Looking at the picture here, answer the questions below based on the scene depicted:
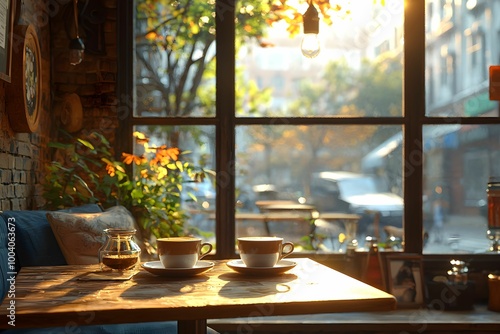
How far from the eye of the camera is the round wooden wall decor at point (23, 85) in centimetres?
334

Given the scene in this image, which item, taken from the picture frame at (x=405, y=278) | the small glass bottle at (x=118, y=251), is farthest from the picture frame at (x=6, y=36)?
the picture frame at (x=405, y=278)

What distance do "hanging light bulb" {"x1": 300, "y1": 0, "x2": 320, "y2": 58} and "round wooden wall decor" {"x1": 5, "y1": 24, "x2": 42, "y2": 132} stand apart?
4.35 feet

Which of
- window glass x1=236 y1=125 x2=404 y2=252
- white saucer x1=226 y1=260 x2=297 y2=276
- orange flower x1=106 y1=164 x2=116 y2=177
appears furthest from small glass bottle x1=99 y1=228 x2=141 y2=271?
window glass x1=236 y1=125 x2=404 y2=252

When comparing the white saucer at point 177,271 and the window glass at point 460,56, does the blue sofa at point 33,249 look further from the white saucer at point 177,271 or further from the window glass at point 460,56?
the window glass at point 460,56

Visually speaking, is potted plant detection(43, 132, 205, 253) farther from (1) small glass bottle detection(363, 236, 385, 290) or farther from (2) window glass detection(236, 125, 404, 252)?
(1) small glass bottle detection(363, 236, 385, 290)

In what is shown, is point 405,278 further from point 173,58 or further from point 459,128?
point 173,58

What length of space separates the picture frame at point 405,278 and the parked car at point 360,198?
1.03 ft

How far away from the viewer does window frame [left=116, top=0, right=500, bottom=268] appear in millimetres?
4297

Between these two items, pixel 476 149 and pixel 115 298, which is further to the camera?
pixel 476 149

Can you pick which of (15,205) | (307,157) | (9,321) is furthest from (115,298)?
(307,157)

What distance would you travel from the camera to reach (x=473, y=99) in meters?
4.52

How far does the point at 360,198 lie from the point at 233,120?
2.04 meters

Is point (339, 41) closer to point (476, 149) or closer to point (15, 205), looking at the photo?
point (476, 149)

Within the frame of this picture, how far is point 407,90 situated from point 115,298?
9.55 feet
